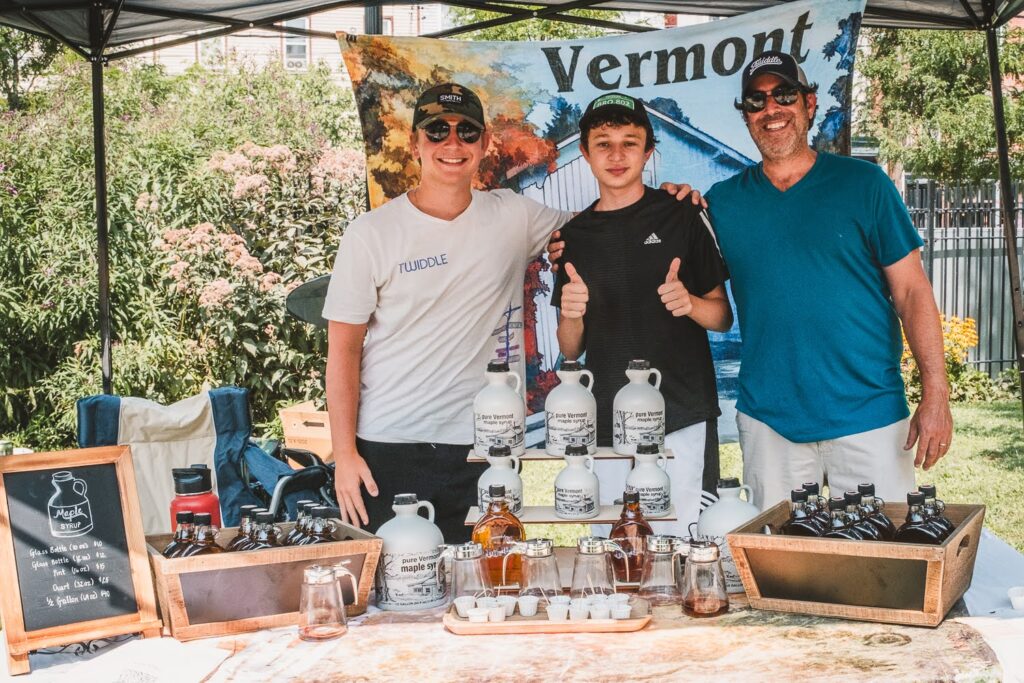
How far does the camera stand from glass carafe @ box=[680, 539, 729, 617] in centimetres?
205

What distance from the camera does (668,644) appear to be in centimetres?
192

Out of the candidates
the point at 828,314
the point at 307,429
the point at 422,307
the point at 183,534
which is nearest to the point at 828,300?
the point at 828,314

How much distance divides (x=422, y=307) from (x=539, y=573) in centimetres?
89

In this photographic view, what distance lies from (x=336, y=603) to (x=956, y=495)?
4.80m

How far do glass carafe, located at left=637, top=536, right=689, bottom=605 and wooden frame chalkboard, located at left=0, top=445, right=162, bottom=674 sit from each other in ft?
3.21

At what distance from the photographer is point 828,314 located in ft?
8.95

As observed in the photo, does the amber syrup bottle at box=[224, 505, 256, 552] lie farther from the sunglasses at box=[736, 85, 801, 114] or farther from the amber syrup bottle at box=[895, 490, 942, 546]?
the sunglasses at box=[736, 85, 801, 114]

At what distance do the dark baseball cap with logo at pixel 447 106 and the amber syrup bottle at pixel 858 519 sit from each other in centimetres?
133

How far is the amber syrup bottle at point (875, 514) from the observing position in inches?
82.4

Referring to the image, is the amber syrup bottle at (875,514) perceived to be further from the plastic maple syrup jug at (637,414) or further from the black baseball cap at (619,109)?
the black baseball cap at (619,109)

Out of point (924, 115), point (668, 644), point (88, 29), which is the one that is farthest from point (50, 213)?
point (924, 115)

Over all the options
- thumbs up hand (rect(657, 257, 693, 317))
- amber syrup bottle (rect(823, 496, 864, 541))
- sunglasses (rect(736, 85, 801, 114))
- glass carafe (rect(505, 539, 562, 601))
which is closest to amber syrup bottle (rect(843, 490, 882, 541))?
amber syrup bottle (rect(823, 496, 864, 541))

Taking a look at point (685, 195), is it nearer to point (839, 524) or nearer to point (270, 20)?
point (839, 524)

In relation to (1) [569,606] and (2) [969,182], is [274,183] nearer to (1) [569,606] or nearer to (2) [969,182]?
(1) [569,606]
